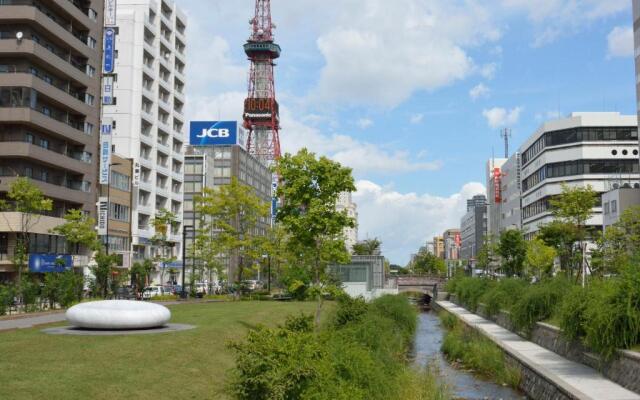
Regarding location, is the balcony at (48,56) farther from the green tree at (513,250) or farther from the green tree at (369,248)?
the green tree at (369,248)

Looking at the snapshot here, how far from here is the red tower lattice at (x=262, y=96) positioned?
17462cm

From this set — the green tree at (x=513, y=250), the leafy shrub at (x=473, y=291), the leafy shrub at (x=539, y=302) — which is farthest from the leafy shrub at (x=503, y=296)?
the green tree at (x=513, y=250)

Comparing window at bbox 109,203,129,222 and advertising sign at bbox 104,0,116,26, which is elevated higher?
advertising sign at bbox 104,0,116,26

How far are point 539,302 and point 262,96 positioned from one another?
152 meters

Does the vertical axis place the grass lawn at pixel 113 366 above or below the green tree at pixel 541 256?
below

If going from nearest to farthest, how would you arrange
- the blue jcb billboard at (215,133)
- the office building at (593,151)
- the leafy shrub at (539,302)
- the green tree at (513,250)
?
the leafy shrub at (539,302) → the green tree at (513,250) → the office building at (593,151) → the blue jcb billboard at (215,133)

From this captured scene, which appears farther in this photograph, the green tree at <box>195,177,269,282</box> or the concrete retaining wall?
the green tree at <box>195,177,269,282</box>

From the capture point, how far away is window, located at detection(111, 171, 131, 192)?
78062 millimetres

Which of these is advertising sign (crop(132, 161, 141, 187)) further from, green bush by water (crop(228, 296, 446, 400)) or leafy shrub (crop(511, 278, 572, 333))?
green bush by water (crop(228, 296, 446, 400))

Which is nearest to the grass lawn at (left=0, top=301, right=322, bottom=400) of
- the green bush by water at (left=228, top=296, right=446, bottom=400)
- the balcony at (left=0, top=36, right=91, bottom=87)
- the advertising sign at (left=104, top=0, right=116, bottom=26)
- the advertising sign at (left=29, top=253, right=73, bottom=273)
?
the green bush by water at (left=228, top=296, right=446, bottom=400)

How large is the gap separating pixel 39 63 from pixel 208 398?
54698mm

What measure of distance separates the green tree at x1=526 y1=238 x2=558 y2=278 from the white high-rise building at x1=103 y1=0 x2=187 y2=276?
49.4m

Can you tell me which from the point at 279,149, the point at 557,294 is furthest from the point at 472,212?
the point at 557,294

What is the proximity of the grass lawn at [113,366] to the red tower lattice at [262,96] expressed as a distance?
154 metres
